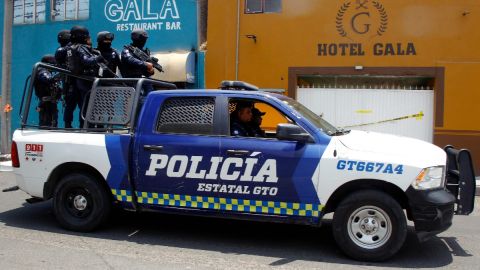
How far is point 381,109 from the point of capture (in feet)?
41.4

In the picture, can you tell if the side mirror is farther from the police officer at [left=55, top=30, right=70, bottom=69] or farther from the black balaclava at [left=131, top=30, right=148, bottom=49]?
the police officer at [left=55, top=30, right=70, bottom=69]

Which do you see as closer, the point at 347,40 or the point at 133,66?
the point at 133,66

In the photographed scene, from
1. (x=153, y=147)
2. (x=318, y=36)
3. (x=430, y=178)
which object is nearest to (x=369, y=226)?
(x=430, y=178)

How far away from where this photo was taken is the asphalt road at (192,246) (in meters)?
4.99

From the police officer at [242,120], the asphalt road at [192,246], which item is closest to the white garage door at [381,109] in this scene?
the asphalt road at [192,246]

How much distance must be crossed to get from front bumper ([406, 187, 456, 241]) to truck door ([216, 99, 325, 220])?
950 millimetres

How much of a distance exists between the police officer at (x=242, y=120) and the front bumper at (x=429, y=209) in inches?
73.5

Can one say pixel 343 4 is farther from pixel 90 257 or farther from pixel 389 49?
pixel 90 257

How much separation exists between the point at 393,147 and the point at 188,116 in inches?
88.7

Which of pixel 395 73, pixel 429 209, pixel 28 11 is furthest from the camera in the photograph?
pixel 28 11

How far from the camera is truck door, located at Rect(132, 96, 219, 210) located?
5457 mm

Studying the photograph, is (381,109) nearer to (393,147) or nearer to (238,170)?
(393,147)

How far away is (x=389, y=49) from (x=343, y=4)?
1.63m

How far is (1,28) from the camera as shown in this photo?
53.6 feet
